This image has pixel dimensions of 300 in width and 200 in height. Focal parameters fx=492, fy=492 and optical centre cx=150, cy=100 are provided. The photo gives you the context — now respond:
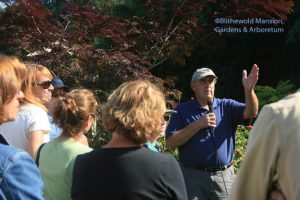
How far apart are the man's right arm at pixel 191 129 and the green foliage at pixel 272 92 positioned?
5867mm

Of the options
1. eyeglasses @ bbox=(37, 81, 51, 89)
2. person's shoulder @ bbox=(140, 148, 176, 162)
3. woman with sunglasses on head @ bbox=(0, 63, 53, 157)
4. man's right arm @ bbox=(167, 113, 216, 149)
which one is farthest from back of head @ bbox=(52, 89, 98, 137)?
man's right arm @ bbox=(167, 113, 216, 149)

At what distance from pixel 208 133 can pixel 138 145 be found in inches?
80.2

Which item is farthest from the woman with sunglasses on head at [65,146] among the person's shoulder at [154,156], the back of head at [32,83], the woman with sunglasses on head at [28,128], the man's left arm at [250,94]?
the man's left arm at [250,94]

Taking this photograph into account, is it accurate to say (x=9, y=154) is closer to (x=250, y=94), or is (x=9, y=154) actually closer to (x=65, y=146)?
(x=65, y=146)

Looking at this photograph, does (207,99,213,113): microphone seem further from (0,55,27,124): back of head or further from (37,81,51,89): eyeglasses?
(0,55,27,124): back of head

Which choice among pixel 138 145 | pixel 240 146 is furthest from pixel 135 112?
pixel 240 146

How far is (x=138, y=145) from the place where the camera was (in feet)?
8.41

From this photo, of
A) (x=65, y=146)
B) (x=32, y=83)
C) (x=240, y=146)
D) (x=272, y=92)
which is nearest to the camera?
(x=65, y=146)

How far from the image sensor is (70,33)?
22.3 ft

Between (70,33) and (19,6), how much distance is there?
799 millimetres

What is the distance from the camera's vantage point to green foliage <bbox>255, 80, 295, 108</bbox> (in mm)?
10109

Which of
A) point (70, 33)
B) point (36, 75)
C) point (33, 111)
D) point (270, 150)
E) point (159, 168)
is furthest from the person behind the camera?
point (70, 33)

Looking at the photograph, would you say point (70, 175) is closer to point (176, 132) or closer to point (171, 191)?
point (171, 191)

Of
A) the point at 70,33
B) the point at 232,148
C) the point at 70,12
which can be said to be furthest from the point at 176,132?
the point at 70,12
